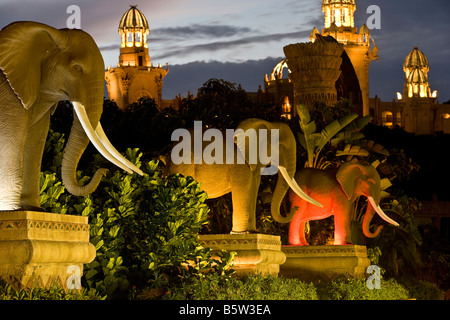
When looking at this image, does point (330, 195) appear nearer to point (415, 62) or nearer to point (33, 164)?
point (33, 164)

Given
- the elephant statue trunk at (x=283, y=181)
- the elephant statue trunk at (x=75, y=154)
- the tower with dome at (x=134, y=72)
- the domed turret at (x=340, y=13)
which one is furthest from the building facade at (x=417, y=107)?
the elephant statue trunk at (x=75, y=154)

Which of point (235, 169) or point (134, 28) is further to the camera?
point (134, 28)

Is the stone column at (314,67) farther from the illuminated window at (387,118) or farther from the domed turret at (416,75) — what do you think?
the domed turret at (416,75)

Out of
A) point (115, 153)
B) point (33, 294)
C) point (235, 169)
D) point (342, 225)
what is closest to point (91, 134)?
point (115, 153)

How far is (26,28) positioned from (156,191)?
4.22 metres

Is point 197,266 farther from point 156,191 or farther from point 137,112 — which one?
point 137,112

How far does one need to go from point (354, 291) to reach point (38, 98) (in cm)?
920

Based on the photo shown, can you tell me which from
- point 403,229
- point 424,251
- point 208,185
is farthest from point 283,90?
point 208,185

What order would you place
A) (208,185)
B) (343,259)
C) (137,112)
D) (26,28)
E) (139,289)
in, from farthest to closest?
(137,112)
(343,259)
(208,185)
(139,289)
(26,28)

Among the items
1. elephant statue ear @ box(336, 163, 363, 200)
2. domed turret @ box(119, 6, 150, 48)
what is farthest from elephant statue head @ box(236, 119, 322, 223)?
domed turret @ box(119, 6, 150, 48)

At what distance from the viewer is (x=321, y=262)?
19266 millimetres

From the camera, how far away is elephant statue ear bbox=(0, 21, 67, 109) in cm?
906

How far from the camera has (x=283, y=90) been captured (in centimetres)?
8700

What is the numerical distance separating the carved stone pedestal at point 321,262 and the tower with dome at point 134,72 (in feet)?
198
